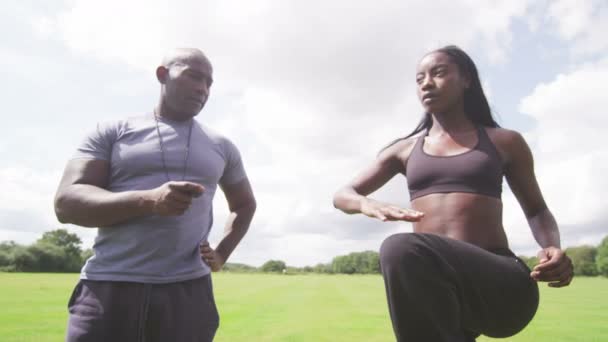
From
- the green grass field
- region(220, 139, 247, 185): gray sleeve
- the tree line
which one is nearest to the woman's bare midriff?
region(220, 139, 247, 185): gray sleeve

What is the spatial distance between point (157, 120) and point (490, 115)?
2.63m

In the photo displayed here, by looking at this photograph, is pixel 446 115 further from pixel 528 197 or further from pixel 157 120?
pixel 157 120

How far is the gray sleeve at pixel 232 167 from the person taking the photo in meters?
4.34

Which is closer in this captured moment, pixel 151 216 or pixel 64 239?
pixel 151 216

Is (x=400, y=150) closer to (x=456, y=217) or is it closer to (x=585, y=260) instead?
(x=456, y=217)

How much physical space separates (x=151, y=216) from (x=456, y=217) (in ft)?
6.92

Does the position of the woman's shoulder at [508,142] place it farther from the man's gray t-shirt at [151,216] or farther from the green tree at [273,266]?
the green tree at [273,266]

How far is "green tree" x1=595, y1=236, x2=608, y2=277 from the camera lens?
412 ft

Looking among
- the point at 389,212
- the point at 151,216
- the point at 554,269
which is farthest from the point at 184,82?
the point at 554,269

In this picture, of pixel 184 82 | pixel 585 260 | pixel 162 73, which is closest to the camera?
pixel 184 82

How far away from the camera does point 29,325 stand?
17328 millimetres

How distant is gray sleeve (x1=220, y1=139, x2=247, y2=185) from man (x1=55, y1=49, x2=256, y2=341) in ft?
0.66

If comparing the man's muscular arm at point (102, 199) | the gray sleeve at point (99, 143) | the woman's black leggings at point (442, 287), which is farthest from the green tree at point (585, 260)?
the man's muscular arm at point (102, 199)

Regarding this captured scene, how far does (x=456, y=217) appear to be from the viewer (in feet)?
9.71
